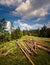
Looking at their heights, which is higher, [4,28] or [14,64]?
[4,28]

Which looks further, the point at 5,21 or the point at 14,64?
the point at 5,21

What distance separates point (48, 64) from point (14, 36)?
35586mm

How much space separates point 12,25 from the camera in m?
75.7

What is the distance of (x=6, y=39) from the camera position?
42.6m

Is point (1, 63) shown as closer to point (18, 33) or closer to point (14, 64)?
point (14, 64)

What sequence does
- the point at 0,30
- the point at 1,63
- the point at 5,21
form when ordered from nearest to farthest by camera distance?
the point at 1,63 → the point at 0,30 → the point at 5,21

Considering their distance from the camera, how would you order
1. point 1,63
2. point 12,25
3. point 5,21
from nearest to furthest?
point 1,63 → point 5,21 → point 12,25

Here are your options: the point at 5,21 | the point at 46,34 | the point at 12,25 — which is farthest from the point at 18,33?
the point at 12,25

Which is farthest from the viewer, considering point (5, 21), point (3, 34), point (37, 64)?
point (5, 21)

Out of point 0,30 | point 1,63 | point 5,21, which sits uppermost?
point 5,21

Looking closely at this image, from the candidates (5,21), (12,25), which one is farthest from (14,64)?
(12,25)

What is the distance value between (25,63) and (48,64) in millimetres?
2051

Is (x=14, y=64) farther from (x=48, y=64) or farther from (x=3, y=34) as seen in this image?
(x=3, y=34)

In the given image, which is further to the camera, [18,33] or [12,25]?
[12,25]
